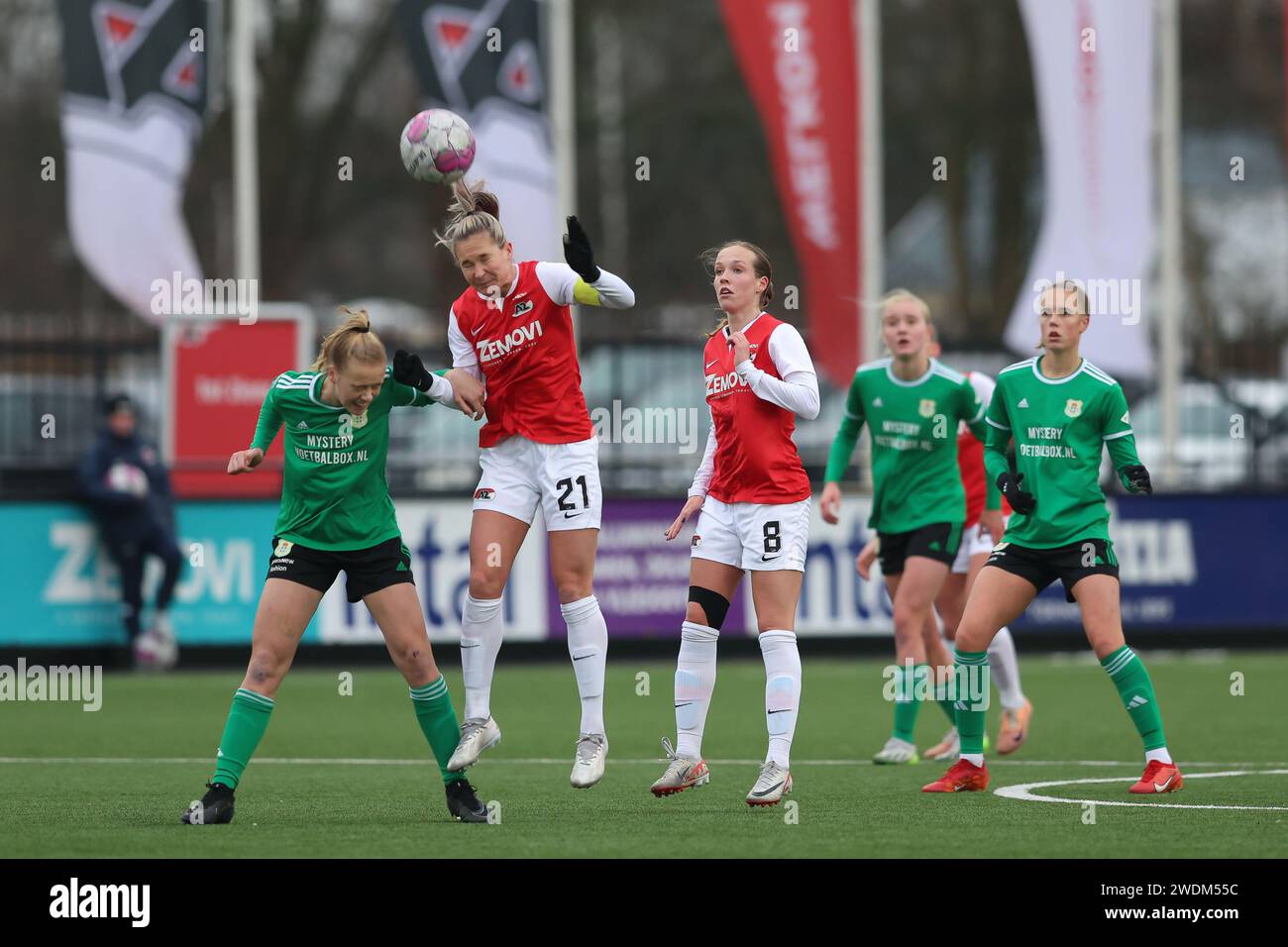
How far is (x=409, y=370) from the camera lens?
866 centimetres

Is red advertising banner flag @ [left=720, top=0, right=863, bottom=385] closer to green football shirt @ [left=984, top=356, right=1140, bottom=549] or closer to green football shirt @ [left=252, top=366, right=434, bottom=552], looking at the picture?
green football shirt @ [left=984, top=356, right=1140, bottom=549]

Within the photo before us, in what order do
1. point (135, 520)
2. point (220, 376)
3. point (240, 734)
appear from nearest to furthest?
1. point (240, 734)
2. point (135, 520)
3. point (220, 376)

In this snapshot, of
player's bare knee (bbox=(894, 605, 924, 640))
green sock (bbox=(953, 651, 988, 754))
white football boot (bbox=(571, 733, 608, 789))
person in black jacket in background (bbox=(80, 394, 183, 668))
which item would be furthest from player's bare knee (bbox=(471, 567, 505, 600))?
person in black jacket in background (bbox=(80, 394, 183, 668))

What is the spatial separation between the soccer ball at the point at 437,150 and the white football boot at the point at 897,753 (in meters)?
3.98

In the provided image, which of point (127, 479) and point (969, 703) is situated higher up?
point (127, 479)

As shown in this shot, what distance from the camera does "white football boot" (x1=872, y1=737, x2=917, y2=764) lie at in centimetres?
1148

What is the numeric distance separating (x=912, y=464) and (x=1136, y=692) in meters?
2.24

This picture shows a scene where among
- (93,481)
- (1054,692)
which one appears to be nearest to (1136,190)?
(1054,692)

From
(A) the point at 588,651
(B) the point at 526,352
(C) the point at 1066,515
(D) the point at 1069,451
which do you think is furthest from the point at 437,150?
(C) the point at 1066,515

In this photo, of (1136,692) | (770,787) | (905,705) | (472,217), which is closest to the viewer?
(770,787)

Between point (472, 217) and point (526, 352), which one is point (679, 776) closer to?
point (526, 352)

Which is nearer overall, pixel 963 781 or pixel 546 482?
pixel 546 482

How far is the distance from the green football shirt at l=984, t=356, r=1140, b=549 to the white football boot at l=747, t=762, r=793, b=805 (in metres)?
1.54
